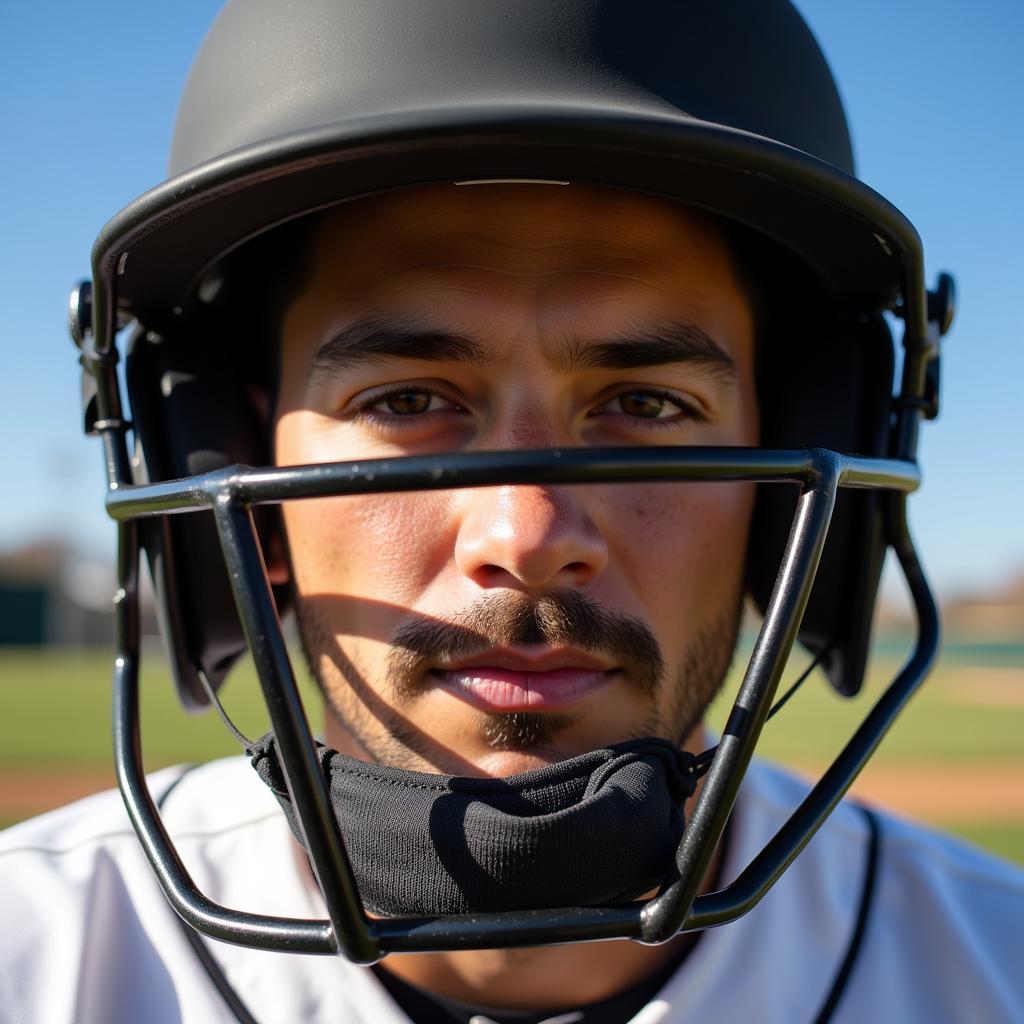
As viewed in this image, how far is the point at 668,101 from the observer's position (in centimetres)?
139

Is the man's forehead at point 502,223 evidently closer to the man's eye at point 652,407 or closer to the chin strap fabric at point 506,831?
the man's eye at point 652,407

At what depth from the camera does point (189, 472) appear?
5.37 feet

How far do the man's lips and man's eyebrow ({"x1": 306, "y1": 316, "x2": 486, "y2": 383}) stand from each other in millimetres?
429

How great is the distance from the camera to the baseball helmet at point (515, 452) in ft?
3.70

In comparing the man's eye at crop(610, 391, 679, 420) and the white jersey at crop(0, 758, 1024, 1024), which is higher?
the man's eye at crop(610, 391, 679, 420)

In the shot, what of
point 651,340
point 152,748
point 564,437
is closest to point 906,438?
point 651,340

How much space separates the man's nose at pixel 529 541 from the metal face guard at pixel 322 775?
0.22m

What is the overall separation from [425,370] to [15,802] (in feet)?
25.4

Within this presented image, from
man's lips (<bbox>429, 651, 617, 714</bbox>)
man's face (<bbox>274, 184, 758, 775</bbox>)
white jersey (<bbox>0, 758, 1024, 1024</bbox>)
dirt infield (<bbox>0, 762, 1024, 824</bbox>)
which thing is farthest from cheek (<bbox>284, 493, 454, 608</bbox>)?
dirt infield (<bbox>0, 762, 1024, 824</bbox>)

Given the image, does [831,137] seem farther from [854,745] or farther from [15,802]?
[15,802]

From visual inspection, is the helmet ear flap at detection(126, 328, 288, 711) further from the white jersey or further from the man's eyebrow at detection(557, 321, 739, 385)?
the man's eyebrow at detection(557, 321, 739, 385)

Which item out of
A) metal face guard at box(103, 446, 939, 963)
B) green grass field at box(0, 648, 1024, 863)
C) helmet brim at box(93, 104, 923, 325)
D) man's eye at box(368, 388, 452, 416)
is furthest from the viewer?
green grass field at box(0, 648, 1024, 863)

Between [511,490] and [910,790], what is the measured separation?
9761mm

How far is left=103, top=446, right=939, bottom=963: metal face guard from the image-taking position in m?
1.10
